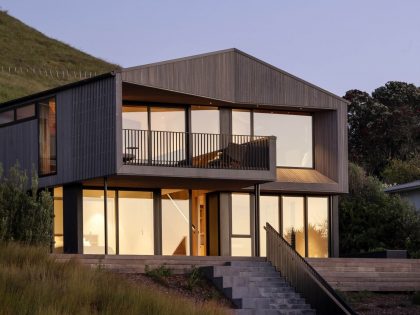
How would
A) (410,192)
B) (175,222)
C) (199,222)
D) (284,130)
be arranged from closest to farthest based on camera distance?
(175,222)
(199,222)
(284,130)
(410,192)

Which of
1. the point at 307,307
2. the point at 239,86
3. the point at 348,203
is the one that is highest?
the point at 239,86

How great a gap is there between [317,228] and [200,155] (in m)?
5.12

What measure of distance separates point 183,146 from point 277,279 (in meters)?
5.87

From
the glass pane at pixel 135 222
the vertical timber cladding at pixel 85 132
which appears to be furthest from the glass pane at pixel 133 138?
the glass pane at pixel 135 222

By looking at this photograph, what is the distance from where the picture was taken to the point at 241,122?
106 feet

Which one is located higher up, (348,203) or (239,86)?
(239,86)

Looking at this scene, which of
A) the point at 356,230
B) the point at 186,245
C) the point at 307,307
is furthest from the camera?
the point at 356,230

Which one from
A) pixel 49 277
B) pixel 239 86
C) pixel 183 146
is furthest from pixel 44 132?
pixel 49 277

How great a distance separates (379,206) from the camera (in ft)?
123

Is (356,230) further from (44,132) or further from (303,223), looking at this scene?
(44,132)

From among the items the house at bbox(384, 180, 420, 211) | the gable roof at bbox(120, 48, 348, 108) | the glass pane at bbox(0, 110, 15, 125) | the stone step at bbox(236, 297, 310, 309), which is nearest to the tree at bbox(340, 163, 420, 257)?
the house at bbox(384, 180, 420, 211)

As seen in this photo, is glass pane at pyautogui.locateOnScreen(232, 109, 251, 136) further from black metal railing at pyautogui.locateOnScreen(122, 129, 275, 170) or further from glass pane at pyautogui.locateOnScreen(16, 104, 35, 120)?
glass pane at pyautogui.locateOnScreen(16, 104, 35, 120)

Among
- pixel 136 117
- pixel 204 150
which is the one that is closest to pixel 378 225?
pixel 204 150

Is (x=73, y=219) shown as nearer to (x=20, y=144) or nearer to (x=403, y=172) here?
(x=20, y=144)
